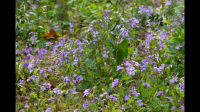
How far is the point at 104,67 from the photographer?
282cm

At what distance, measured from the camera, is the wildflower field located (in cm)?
220

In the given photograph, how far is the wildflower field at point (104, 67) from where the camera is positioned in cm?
220
